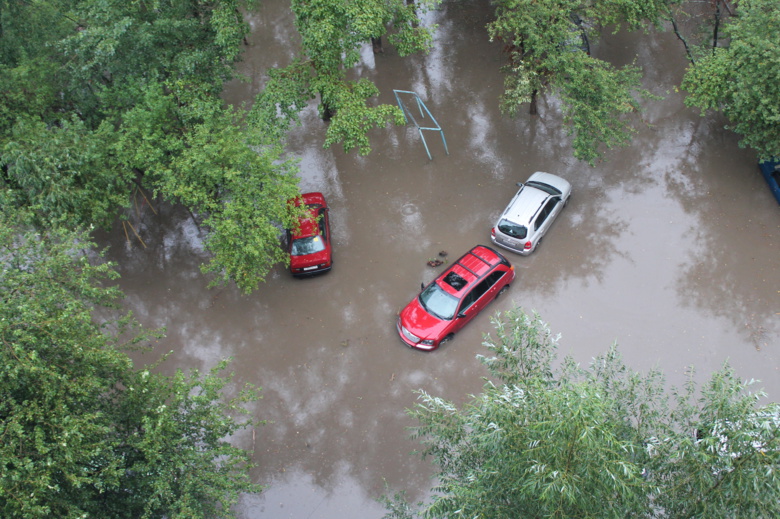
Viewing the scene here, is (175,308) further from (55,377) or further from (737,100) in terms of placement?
(737,100)

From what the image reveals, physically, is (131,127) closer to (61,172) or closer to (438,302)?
(61,172)

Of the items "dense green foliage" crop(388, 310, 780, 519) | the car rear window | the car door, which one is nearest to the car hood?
the car door

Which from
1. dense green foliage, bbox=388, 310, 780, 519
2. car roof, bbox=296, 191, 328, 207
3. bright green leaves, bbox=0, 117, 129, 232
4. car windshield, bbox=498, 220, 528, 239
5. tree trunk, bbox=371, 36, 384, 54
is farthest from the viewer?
tree trunk, bbox=371, 36, 384, 54

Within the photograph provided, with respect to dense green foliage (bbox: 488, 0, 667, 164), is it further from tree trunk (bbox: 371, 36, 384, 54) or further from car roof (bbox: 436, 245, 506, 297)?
tree trunk (bbox: 371, 36, 384, 54)

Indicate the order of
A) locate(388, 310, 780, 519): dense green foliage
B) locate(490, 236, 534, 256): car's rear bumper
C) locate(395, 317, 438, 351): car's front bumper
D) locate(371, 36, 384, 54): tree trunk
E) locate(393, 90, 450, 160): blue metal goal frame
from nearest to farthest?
locate(388, 310, 780, 519): dense green foliage → locate(395, 317, 438, 351): car's front bumper → locate(490, 236, 534, 256): car's rear bumper → locate(393, 90, 450, 160): blue metal goal frame → locate(371, 36, 384, 54): tree trunk

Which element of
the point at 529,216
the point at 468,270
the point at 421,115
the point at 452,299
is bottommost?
the point at 452,299

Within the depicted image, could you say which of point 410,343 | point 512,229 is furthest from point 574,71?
point 410,343
